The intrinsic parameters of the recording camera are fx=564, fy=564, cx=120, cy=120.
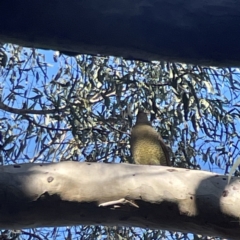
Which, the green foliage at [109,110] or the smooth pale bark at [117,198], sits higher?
the green foliage at [109,110]

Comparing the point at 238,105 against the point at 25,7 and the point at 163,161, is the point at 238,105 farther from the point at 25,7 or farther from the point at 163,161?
the point at 25,7

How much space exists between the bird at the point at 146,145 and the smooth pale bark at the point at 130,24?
165 centimetres

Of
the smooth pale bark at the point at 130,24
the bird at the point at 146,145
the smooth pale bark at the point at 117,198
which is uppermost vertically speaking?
the bird at the point at 146,145

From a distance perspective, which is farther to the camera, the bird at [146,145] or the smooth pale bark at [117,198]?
the bird at [146,145]

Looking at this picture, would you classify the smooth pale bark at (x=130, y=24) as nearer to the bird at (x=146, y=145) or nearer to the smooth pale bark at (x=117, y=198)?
the smooth pale bark at (x=117, y=198)

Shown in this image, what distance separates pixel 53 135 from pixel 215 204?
2.16 m

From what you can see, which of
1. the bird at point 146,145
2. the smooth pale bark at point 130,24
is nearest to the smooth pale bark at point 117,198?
the smooth pale bark at point 130,24

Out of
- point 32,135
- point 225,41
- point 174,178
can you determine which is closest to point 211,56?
point 225,41

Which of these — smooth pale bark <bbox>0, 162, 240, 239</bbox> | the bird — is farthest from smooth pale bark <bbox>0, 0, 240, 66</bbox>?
the bird

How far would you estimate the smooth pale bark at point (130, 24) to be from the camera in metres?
0.89

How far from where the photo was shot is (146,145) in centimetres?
260

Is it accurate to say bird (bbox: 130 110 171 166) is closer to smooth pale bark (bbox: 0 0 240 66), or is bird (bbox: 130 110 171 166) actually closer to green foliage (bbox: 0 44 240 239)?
green foliage (bbox: 0 44 240 239)

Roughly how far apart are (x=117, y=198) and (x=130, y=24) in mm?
289

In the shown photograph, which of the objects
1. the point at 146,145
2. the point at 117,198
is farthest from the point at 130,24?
the point at 146,145
